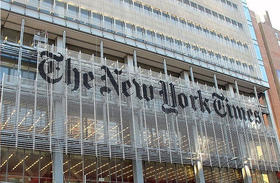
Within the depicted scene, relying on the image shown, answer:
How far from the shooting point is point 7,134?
23188 mm

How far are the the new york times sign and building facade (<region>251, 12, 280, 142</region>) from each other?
7.14 meters

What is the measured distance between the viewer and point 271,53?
52.7m

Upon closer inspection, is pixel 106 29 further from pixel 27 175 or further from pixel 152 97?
pixel 27 175

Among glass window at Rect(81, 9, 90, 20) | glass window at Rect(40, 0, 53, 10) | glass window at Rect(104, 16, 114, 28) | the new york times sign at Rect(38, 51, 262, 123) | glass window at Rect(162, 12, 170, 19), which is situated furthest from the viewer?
glass window at Rect(162, 12, 170, 19)

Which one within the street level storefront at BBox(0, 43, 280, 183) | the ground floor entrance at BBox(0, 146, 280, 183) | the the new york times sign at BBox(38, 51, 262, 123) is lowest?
the ground floor entrance at BBox(0, 146, 280, 183)

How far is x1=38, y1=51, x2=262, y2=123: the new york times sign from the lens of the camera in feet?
89.4

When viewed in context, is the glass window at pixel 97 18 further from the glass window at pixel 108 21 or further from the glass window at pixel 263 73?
the glass window at pixel 263 73

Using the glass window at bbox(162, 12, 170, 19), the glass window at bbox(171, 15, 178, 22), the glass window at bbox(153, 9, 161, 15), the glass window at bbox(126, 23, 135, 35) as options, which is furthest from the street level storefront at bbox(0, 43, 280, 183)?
the glass window at bbox(171, 15, 178, 22)

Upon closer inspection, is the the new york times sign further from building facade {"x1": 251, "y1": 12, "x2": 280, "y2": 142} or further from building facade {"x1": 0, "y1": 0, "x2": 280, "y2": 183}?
building facade {"x1": 251, "y1": 12, "x2": 280, "y2": 142}

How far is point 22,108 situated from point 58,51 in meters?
6.17

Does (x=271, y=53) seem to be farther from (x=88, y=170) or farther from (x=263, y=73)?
(x=88, y=170)

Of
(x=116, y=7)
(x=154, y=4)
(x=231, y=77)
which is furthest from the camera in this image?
(x=231, y=77)

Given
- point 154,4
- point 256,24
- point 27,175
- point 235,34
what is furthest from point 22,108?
point 256,24

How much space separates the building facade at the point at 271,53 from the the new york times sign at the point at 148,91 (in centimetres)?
714
